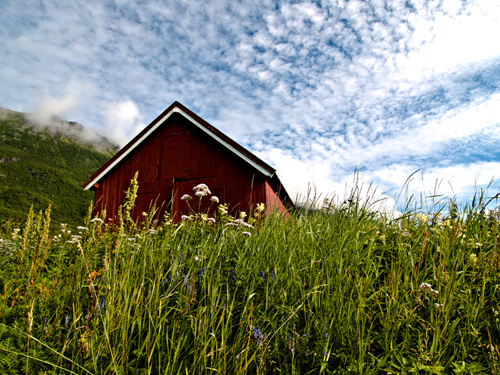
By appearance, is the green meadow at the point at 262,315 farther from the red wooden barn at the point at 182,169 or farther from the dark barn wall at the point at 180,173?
the dark barn wall at the point at 180,173

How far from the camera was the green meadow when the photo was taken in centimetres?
195

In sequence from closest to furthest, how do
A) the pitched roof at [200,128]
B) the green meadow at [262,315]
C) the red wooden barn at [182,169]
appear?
the green meadow at [262,315] < the pitched roof at [200,128] < the red wooden barn at [182,169]

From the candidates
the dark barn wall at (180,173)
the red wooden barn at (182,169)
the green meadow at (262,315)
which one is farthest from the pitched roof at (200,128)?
the green meadow at (262,315)

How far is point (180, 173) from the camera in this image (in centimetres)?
1256

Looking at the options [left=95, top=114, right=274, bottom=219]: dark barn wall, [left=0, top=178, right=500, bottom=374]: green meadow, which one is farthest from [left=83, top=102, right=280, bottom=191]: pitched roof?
[left=0, top=178, right=500, bottom=374]: green meadow

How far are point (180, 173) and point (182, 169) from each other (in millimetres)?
188

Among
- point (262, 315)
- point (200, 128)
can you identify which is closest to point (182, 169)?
point (200, 128)

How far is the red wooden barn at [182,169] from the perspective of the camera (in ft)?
37.2

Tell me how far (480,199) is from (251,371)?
340cm

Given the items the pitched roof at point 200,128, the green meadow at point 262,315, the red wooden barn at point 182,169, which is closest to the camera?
the green meadow at point 262,315

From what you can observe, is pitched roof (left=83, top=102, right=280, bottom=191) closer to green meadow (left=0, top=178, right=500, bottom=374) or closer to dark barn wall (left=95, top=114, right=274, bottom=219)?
A: dark barn wall (left=95, top=114, right=274, bottom=219)

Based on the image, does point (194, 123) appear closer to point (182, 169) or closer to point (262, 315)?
point (182, 169)

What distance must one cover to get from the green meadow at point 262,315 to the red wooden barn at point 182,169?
7725 millimetres

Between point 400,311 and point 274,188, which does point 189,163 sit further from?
point 400,311
